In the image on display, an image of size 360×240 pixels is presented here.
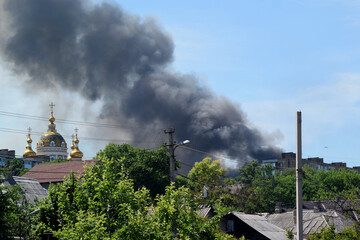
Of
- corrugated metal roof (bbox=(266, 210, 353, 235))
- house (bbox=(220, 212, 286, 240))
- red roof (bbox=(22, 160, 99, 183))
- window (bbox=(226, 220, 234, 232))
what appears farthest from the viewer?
red roof (bbox=(22, 160, 99, 183))

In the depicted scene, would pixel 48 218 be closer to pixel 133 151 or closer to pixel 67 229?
pixel 67 229

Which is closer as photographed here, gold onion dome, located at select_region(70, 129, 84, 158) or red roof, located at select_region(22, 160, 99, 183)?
red roof, located at select_region(22, 160, 99, 183)

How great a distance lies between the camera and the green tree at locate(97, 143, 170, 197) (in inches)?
3105

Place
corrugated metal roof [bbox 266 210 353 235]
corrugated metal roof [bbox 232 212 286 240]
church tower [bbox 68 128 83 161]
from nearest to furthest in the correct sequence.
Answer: corrugated metal roof [bbox 232 212 286 240] → corrugated metal roof [bbox 266 210 353 235] → church tower [bbox 68 128 83 161]

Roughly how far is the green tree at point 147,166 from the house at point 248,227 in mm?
28403

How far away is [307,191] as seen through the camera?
116375 millimetres

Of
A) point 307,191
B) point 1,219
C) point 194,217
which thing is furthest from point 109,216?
point 307,191

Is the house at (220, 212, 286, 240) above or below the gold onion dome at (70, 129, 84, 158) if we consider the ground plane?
below

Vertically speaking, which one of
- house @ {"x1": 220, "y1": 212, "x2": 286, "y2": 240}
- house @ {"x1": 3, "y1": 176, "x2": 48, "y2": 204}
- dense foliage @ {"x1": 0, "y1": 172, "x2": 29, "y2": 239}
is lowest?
dense foliage @ {"x1": 0, "y1": 172, "x2": 29, "y2": 239}

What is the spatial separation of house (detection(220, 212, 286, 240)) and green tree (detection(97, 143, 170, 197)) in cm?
2840

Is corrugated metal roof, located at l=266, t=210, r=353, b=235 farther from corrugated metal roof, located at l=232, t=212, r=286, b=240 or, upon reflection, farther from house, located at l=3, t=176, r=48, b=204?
house, located at l=3, t=176, r=48, b=204

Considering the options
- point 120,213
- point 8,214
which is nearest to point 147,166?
point 8,214

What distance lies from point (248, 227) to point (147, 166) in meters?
32.9

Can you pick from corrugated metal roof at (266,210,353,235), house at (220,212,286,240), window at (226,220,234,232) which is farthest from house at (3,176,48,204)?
corrugated metal roof at (266,210,353,235)
